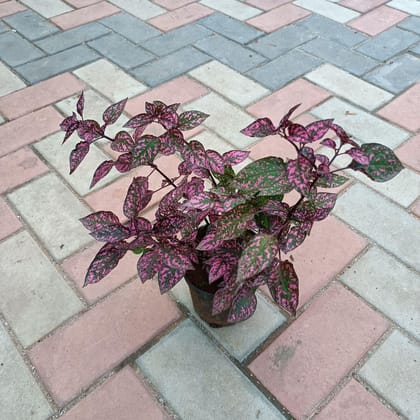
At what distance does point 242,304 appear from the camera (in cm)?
127

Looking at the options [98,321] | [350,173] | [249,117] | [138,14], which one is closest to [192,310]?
[98,321]

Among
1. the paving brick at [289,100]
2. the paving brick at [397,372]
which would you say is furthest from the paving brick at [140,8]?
the paving brick at [397,372]

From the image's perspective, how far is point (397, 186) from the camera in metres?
Answer: 2.05

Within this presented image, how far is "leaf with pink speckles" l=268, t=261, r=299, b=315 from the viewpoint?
3.87 feet

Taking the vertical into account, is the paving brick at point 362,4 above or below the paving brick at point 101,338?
above

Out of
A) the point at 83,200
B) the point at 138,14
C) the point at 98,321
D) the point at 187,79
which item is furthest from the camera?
the point at 138,14

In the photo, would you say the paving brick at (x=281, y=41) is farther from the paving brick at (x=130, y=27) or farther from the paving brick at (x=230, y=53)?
the paving brick at (x=130, y=27)

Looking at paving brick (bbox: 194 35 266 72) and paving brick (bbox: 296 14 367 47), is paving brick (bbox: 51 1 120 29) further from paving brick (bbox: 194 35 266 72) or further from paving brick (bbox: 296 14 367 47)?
paving brick (bbox: 296 14 367 47)

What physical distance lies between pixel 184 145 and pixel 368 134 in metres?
1.49

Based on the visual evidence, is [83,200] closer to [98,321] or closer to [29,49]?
[98,321]

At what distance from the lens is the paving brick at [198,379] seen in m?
1.42

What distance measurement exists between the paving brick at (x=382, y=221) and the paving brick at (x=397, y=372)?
0.35 metres

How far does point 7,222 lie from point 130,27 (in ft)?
5.93

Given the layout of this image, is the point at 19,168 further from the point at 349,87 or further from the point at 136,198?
the point at 349,87
